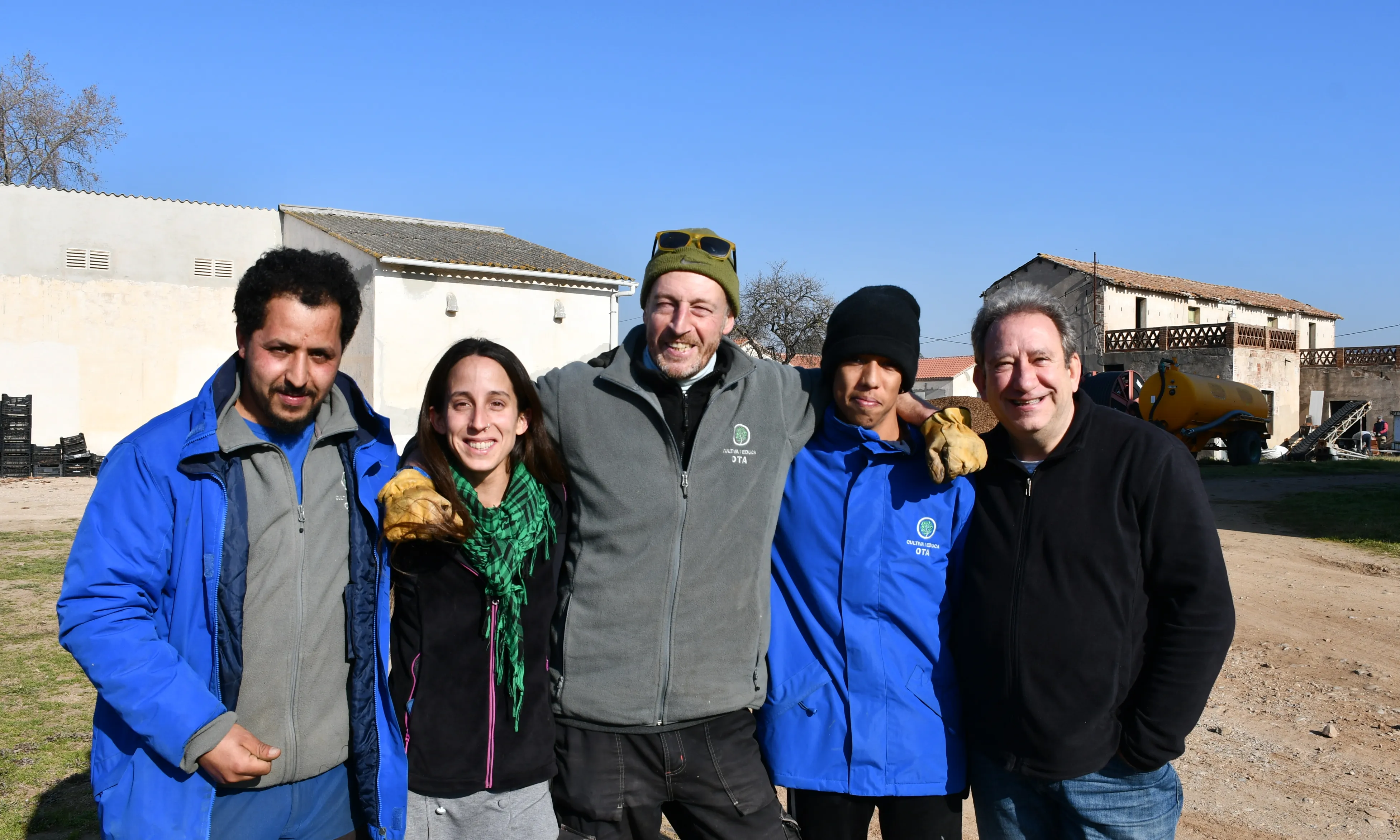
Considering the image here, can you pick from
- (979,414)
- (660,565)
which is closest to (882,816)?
(660,565)

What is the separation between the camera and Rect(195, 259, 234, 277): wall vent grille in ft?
67.7

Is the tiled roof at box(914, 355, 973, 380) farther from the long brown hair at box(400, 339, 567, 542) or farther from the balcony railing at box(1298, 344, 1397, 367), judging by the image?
the long brown hair at box(400, 339, 567, 542)

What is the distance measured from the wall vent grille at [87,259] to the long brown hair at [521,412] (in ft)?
69.8

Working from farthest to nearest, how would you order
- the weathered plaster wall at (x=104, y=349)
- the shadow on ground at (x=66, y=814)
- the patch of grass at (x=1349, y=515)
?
the weathered plaster wall at (x=104, y=349), the patch of grass at (x=1349, y=515), the shadow on ground at (x=66, y=814)

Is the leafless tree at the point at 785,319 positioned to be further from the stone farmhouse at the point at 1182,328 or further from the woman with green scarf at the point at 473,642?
the woman with green scarf at the point at 473,642

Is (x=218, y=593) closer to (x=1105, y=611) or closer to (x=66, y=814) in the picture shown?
(x=1105, y=611)

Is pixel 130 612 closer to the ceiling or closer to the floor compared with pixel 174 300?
closer to the floor

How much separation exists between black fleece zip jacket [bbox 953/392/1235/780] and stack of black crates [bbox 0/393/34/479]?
20.7 meters

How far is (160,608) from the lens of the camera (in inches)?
80.8

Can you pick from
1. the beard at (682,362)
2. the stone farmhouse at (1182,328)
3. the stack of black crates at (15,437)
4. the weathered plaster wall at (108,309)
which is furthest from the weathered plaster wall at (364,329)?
the stone farmhouse at (1182,328)

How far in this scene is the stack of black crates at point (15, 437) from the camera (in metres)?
17.9

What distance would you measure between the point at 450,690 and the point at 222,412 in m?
0.88

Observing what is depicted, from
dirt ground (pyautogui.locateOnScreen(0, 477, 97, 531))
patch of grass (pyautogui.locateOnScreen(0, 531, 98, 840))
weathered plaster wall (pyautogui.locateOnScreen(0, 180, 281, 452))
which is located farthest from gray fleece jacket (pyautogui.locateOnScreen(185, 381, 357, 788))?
weathered plaster wall (pyautogui.locateOnScreen(0, 180, 281, 452))

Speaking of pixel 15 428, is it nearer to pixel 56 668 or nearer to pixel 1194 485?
pixel 56 668
